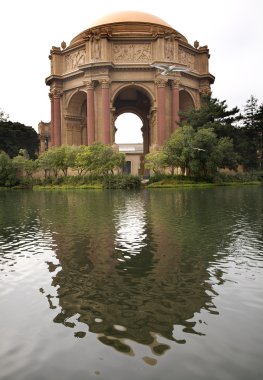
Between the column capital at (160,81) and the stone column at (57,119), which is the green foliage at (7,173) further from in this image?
the column capital at (160,81)

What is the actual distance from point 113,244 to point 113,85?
4396 centimetres

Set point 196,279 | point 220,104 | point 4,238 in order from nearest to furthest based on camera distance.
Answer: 1. point 196,279
2. point 4,238
3. point 220,104

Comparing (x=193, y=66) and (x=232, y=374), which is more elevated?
(x=193, y=66)

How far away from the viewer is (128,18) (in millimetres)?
52625

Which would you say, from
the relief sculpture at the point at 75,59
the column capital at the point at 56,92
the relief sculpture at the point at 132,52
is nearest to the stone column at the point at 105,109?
the relief sculpture at the point at 132,52

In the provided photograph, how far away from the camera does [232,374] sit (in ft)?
10.5

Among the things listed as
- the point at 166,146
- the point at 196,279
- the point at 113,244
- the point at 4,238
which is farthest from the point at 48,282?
the point at 166,146

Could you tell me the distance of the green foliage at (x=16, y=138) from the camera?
6109 centimetres

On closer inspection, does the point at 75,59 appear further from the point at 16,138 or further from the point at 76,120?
the point at 16,138

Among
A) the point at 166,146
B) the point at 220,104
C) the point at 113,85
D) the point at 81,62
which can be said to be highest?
the point at 81,62

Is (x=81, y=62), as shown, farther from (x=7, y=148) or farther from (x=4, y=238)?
(x=4, y=238)

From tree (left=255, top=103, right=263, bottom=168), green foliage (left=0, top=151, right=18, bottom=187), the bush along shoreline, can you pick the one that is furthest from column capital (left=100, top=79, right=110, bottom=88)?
tree (left=255, top=103, right=263, bottom=168)

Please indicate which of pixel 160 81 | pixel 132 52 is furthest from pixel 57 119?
pixel 160 81

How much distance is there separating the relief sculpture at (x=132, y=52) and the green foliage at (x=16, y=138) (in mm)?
23135
